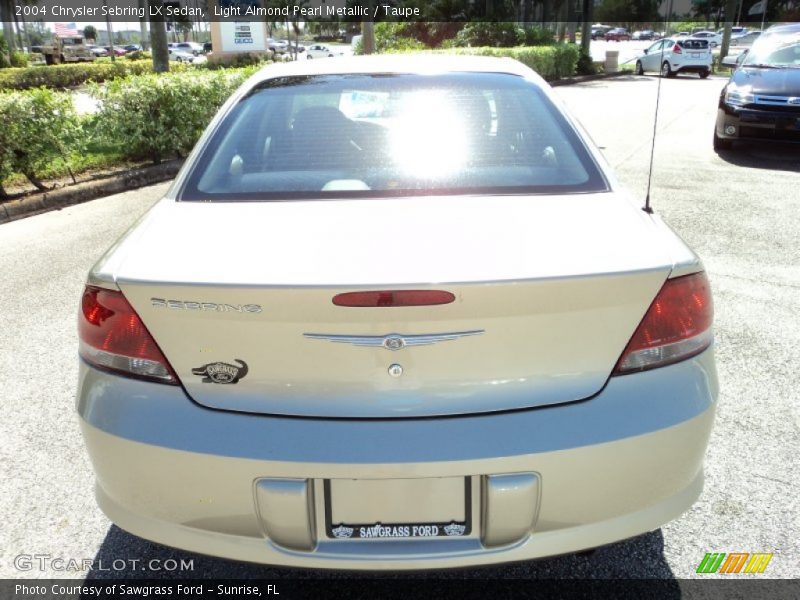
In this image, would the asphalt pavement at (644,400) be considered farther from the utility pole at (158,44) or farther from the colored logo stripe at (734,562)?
the utility pole at (158,44)

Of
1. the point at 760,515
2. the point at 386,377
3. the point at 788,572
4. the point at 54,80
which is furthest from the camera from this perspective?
the point at 54,80

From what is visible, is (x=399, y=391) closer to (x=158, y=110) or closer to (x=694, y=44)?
(x=158, y=110)

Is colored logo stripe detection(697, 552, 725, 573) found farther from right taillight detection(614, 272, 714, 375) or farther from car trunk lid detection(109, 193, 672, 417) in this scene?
car trunk lid detection(109, 193, 672, 417)

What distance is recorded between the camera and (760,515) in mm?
2525

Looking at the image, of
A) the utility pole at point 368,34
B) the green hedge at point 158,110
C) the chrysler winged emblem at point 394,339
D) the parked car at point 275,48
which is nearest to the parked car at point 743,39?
the parked car at point 275,48

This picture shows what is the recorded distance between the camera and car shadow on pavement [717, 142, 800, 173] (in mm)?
9211

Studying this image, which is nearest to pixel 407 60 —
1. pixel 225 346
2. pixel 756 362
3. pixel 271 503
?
pixel 225 346

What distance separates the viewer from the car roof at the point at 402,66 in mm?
2924

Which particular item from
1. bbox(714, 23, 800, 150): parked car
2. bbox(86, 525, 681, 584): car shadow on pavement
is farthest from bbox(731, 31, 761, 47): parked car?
bbox(86, 525, 681, 584): car shadow on pavement

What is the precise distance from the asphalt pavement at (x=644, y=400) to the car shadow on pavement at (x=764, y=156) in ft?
3.82

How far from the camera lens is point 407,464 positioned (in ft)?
5.39

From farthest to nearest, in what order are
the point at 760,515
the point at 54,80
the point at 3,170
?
the point at 54,80 → the point at 3,170 → the point at 760,515

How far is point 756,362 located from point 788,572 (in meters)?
1.70

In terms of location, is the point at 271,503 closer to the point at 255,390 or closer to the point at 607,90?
the point at 255,390
